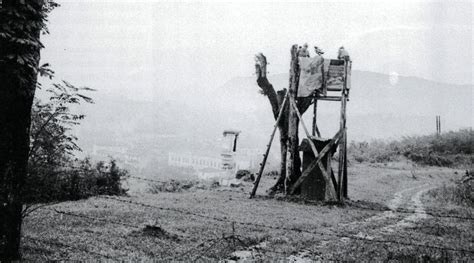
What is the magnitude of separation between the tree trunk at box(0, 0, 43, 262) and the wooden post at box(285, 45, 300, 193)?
10460 mm

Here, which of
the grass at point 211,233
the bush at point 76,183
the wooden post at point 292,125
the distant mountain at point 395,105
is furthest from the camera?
the distant mountain at point 395,105

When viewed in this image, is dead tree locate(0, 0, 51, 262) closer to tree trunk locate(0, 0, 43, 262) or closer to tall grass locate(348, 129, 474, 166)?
tree trunk locate(0, 0, 43, 262)

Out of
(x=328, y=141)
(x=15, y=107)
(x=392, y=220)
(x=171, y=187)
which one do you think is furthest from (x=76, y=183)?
(x=392, y=220)

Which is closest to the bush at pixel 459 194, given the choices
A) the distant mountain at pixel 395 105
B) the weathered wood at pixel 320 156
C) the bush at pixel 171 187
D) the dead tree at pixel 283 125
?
the weathered wood at pixel 320 156

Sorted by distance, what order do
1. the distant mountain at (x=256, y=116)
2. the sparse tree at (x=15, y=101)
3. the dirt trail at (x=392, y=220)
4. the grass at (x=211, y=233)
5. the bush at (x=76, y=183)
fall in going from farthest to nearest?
1. the distant mountain at (x=256, y=116)
2. the bush at (x=76, y=183)
3. the dirt trail at (x=392, y=220)
4. the grass at (x=211, y=233)
5. the sparse tree at (x=15, y=101)

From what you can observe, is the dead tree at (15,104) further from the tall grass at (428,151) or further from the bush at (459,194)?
the tall grass at (428,151)

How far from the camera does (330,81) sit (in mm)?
14273

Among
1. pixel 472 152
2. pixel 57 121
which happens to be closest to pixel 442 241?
pixel 57 121

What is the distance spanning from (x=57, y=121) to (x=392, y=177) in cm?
2046

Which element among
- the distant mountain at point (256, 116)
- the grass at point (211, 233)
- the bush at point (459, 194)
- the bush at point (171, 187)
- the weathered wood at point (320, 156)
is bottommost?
the grass at point (211, 233)

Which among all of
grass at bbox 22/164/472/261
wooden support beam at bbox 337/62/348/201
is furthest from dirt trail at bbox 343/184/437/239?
wooden support beam at bbox 337/62/348/201

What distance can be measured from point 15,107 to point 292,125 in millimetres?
10912

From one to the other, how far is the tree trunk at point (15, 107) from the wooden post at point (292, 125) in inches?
412

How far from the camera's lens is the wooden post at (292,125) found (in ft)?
49.5
